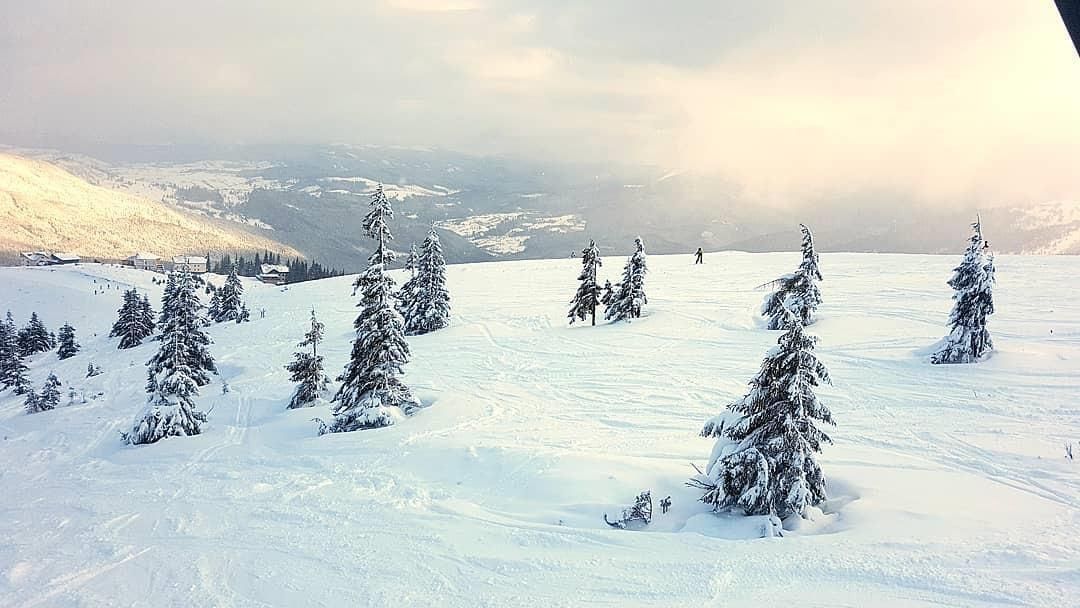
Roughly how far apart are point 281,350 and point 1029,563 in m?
42.6

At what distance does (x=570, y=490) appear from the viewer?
11695mm

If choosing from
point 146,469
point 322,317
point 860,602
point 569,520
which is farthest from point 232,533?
point 322,317

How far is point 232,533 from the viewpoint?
34.2 ft

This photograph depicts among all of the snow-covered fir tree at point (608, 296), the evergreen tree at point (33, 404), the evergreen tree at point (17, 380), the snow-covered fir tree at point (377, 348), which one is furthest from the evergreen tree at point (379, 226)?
the evergreen tree at point (17, 380)

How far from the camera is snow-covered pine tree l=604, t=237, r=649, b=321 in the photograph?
39344 millimetres

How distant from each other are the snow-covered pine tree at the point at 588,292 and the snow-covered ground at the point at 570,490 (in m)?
8.97

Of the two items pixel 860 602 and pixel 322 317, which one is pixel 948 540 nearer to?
pixel 860 602

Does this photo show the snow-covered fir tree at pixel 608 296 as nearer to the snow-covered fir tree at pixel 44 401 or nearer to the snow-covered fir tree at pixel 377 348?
the snow-covered fir tree at pixel 377 348

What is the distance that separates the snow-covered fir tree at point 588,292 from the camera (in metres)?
40.4

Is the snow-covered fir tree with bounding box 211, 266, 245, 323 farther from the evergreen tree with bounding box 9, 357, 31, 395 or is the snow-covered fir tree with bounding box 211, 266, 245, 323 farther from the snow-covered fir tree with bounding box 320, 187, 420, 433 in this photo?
the snow-covered fir tree with bounding box 320, 187, 420, 433

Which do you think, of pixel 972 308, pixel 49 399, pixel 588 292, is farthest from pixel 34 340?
pixel 972 308

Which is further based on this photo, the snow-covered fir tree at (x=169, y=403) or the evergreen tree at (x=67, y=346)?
the evergreen tree at (x=67, y=346)

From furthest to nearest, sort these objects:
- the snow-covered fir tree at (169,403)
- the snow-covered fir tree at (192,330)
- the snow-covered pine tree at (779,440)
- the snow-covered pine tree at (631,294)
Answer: the snow-covered pine tree at (631,294) < the snow-covered fir tree at (192,330) < the snow-covered fir tree at (169,403) < the snow-covered pine tree at (779,440)

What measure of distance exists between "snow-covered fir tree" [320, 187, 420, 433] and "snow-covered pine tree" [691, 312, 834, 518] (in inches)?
502
